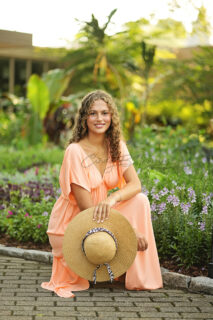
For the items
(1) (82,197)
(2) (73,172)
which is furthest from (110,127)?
(1) (82,197)

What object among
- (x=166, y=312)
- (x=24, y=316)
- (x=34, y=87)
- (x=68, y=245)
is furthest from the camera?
(x=34, y=87)

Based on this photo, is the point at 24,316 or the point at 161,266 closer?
the point at 24,316

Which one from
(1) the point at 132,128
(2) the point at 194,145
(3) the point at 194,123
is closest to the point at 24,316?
(2) the point at 194,145

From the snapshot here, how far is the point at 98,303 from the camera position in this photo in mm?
3664

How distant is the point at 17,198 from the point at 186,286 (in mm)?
2887

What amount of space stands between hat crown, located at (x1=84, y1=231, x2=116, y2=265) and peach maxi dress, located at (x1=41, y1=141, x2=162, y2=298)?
0.31 m

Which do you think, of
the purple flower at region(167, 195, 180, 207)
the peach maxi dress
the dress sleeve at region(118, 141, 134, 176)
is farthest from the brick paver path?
the dress sleeve at region(118, 141, 134, 176)

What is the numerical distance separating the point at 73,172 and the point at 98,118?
1.58 feet

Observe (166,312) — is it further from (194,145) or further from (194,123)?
(194,123)

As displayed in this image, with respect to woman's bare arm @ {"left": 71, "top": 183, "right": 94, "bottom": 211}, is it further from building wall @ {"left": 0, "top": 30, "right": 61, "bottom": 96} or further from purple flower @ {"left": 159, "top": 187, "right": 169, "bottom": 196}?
building wall @ {"left": 0, "top": 30, "right": 61, "bottom": 96}

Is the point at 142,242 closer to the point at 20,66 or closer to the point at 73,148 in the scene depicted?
the point at 73,148

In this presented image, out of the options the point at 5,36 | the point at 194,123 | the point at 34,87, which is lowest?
the point at 194,123

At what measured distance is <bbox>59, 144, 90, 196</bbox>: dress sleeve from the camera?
4008 mm

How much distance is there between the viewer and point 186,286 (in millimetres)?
4066
